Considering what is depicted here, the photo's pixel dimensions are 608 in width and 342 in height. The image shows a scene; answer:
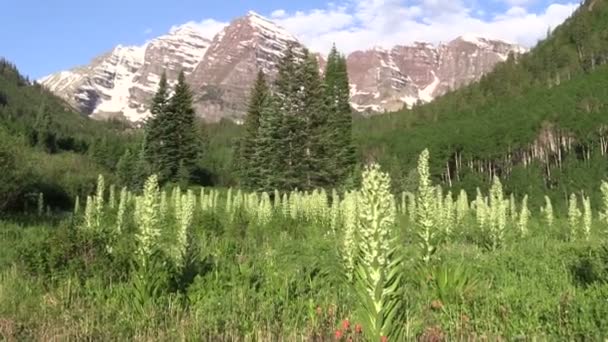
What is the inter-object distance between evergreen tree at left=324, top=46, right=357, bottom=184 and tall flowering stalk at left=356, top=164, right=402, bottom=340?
91.4 ft

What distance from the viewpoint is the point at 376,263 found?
17.1 feet

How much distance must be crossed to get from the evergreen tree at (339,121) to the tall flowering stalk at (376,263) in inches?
1097

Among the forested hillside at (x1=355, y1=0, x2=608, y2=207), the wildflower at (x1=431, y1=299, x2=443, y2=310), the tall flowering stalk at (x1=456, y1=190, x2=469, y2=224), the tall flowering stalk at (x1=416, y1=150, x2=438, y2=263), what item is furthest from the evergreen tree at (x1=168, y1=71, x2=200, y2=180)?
the wildflower at (x1=431, y1=299, x2=443, y2=310)

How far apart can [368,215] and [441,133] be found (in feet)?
305

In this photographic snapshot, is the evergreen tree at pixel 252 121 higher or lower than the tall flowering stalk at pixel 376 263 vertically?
higher

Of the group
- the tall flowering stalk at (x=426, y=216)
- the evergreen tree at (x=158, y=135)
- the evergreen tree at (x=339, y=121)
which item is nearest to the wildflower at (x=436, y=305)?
Answer: the tall flowering stalk at (x=426, y=216)

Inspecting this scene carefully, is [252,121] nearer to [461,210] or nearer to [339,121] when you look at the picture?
[339,121]

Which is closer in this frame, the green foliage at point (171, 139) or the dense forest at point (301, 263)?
the dense forest at point (301, 263)

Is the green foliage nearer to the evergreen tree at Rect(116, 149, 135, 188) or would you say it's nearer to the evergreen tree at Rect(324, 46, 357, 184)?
the evergreen tree at Rect(116, 149, 135, 188)

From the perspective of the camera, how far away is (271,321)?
6840mm

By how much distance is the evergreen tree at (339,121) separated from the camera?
38.0 metres

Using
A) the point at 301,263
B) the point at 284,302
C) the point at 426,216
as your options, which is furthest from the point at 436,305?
the point at 301,263

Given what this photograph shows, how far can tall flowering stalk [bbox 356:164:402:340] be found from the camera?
5.18 meters

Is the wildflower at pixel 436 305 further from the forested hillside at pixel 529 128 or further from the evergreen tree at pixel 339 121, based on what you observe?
the forested hillside at pixel 529 128
